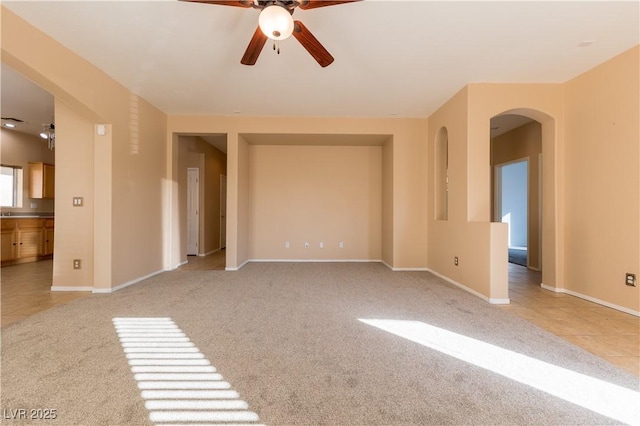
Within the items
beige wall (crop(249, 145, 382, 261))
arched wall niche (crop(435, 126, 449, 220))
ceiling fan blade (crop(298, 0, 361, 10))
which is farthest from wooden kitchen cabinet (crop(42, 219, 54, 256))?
A: arched wall niche (crop(435, 126, 449, 220))

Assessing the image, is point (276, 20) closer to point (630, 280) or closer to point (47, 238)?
point (630, 280)

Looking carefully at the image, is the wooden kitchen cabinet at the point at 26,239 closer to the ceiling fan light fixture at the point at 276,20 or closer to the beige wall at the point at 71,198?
the beige wall at the point at 71,198

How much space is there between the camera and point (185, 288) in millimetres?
3820

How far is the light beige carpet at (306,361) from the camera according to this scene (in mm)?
1440

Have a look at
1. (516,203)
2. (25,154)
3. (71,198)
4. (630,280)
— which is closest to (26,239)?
(25,154)

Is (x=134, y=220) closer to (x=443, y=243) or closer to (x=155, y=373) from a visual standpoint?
(x=155, y=373)

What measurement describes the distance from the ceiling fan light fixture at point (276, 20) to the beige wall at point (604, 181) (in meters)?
3.55

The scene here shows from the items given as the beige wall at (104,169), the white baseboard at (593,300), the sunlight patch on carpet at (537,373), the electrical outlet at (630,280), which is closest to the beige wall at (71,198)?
the beige wall at (104,169)

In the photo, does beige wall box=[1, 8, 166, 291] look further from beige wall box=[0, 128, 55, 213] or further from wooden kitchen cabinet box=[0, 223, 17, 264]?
beige wall box=[0, 128, 55, 213]

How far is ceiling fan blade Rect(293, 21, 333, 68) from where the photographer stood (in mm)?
2211

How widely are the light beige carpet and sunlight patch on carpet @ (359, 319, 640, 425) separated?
68mm

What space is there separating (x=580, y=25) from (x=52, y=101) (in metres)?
6.79

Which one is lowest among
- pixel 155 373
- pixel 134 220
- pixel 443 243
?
pixel 155 373

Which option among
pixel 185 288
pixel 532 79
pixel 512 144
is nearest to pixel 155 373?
pixel 185 288
